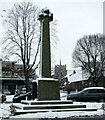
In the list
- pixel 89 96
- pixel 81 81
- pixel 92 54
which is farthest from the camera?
pixel 81 81

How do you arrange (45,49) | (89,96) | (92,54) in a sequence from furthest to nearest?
1. (92,54)
2. (89,96)
3. (45,49)

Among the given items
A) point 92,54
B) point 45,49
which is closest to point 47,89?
point 45,49

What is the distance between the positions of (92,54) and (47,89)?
3082 centimetres

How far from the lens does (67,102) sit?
12.1m

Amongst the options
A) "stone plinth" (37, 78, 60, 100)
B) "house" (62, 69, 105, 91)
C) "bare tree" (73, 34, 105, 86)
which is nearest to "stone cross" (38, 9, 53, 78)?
"stone plinth" (37, 78, 60, 100)

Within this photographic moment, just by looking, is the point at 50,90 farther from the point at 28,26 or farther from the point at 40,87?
the point at 28,26

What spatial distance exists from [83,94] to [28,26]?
40.0 feet

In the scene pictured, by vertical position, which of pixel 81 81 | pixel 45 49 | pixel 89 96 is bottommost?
pixel 89 96

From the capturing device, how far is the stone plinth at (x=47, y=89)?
1205 centimetres

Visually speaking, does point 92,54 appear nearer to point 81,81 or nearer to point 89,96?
point 81,81

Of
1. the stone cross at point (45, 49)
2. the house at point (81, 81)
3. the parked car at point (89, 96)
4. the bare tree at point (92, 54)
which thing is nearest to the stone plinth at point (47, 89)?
the stone cross at point (45, 49)

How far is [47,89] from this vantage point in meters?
12.2

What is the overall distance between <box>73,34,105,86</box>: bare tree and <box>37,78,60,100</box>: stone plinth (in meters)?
28.9

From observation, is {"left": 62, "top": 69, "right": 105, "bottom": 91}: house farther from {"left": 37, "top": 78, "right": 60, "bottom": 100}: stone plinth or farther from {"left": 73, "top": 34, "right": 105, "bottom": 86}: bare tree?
{"left": 37, "top": 78, "right": 60, "bottom": 100}: stone plinth
